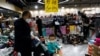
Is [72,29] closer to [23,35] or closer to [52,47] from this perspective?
[52,47]

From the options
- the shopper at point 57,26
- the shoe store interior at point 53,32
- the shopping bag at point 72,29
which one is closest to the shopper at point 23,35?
the shoe store interior at point 53,32

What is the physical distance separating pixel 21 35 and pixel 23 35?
0.05 m

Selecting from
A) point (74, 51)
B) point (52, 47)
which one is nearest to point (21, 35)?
point (52, 47)

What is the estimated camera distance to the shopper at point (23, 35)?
5289 millimetres

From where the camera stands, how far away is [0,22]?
8.39 metres

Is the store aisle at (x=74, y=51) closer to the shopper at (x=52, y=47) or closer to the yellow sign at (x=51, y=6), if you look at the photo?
the yellow sign at (x=51, y=6)

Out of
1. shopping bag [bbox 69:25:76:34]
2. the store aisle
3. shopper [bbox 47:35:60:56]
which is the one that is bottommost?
the store aisle

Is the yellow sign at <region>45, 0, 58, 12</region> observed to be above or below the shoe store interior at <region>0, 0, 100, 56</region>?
above

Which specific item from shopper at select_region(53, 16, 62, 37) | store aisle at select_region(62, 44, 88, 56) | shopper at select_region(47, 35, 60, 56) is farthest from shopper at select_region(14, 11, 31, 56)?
shopper at select_region(53, 16, 62, 37)

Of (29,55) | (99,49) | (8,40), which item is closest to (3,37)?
(8,40)

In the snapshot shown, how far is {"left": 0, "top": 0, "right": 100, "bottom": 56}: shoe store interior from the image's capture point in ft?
17.7

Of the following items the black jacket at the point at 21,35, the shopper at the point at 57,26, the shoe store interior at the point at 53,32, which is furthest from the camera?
the shopper at the point at 57,26

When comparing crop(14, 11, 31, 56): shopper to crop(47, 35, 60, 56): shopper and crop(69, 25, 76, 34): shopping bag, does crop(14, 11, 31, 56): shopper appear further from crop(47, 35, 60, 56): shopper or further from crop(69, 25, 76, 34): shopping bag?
crop(69, 25, 76, 34): shopping bag

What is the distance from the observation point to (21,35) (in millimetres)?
5281
